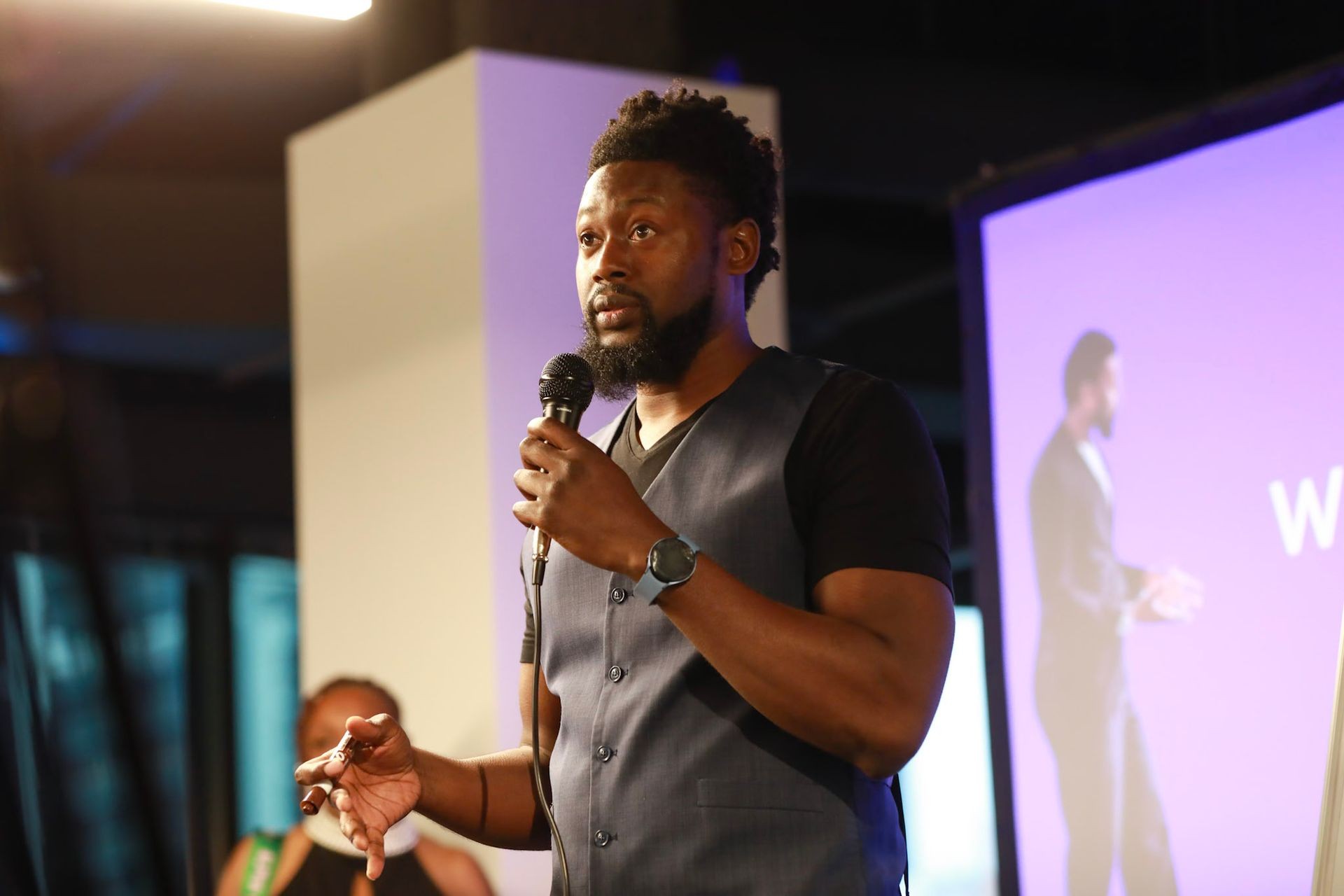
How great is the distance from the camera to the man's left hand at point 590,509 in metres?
1.35

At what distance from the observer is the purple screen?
9.73ft

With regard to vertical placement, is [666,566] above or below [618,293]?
below

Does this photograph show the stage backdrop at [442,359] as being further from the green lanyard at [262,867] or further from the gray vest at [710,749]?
the gray vest at [710,749]

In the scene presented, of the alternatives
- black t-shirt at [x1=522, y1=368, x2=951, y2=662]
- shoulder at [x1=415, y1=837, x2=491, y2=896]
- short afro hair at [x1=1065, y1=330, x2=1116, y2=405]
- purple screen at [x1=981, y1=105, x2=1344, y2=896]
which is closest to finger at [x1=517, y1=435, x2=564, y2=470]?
black t-shirt at [x1=522, y1=368, x2=951, y2=662]

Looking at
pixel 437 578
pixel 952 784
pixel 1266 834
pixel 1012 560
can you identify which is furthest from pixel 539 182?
pixel 952 784

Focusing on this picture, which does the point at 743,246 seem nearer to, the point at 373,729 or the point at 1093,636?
the point at 373,729

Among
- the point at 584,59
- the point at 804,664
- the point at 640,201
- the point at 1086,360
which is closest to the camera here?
the point at 804,664

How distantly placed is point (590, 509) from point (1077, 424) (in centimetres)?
233

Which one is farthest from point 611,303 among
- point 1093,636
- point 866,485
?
point 1093,636

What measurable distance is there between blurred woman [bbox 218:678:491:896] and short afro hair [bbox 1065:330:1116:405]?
5.55 feet

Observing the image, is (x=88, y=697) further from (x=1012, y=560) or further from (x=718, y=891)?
(x=1012, y=560)

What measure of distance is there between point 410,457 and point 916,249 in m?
3.80

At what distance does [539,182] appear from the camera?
3553 mm

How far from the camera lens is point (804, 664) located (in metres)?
1.31
